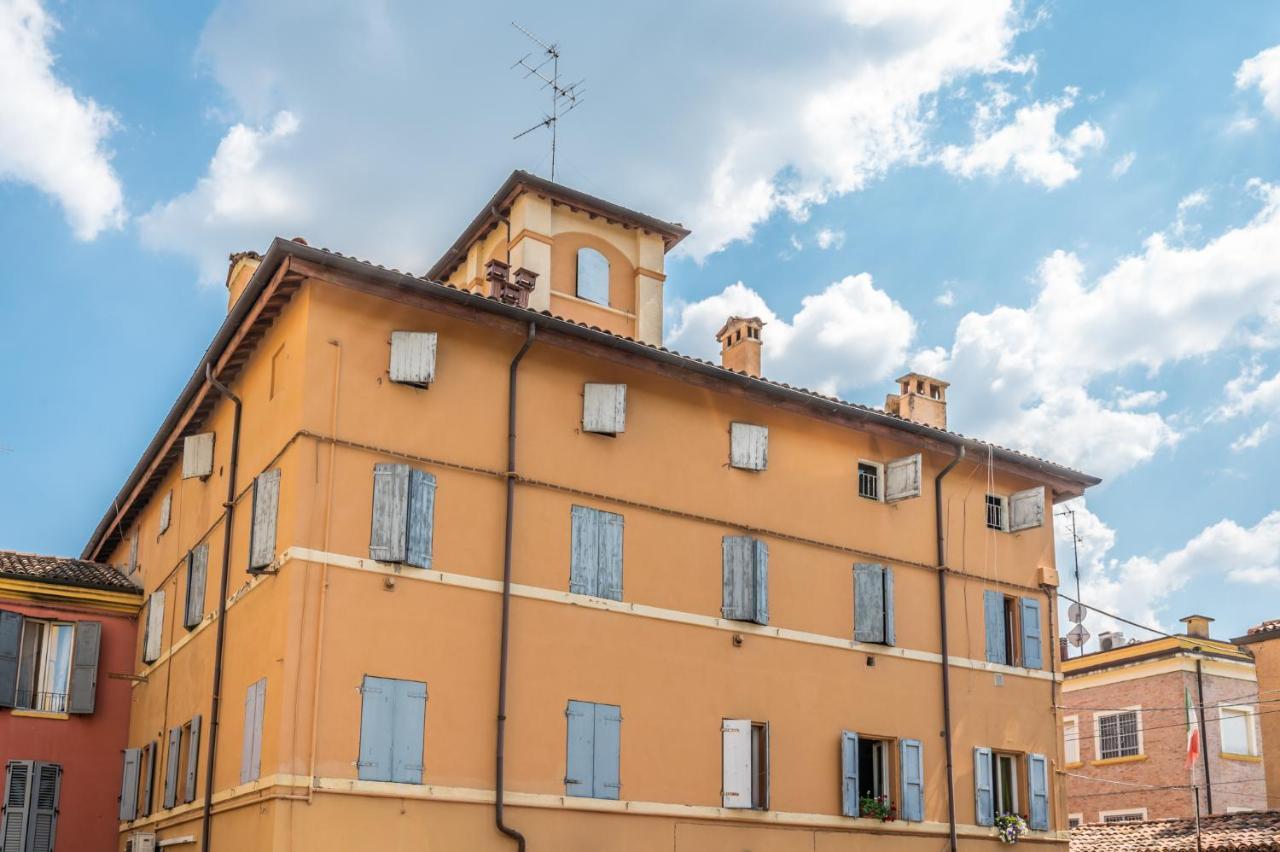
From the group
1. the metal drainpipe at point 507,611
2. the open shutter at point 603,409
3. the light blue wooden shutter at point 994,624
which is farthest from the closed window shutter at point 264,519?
the light blue wooden shutter at point 994,624

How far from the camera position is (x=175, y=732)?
82.8ft

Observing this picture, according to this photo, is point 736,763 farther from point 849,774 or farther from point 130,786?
point 130,786

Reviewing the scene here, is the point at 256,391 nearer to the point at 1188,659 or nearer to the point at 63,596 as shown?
the point at 63,596

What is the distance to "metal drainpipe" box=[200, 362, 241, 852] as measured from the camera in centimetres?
2195

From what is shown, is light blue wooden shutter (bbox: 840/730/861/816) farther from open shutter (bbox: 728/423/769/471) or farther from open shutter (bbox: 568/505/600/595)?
open shutter (bbox: 568/505/600/595)

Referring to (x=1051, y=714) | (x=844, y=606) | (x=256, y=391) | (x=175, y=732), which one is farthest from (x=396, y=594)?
(x=1051, y=714)

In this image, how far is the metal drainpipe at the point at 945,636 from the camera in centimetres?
2670

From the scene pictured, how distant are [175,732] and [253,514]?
5785mm

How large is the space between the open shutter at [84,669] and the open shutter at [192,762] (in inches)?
258

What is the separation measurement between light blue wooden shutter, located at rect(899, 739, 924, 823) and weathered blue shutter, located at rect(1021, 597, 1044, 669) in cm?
420

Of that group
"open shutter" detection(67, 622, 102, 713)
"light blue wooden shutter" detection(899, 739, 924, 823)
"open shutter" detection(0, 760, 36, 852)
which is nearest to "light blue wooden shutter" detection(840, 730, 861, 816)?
"light blue wooden shutter" detection(899, 739, 924, 823)

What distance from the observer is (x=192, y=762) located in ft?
76.8

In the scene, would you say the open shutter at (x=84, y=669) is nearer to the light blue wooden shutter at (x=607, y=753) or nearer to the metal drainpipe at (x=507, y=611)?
the metal drainpipe at (x=507, y=611)

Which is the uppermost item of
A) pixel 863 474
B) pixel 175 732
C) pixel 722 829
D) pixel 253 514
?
pixel 863 474
